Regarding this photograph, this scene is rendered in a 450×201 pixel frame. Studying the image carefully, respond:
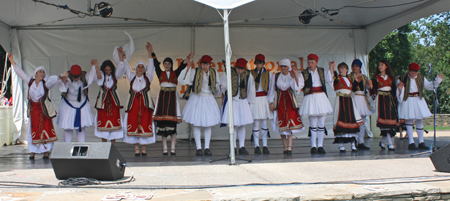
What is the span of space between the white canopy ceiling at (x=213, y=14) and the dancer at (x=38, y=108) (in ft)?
5.00

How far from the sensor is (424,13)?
21.9ft

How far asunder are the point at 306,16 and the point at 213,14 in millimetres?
1854

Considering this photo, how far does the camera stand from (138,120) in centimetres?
576

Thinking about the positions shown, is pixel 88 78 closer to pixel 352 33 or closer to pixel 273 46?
pixel 273 46

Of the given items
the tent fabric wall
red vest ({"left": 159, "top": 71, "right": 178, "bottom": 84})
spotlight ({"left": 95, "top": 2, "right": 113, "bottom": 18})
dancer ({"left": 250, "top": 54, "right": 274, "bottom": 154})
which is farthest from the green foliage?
spotlight ({"left": 95, "top": 2, "right": 113, "bottom": 18})

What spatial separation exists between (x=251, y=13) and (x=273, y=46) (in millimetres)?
1240

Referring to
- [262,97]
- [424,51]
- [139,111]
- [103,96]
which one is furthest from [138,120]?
[424,51]

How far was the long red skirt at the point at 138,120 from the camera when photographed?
18.8 feet

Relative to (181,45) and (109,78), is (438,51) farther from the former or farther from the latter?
(109,78)

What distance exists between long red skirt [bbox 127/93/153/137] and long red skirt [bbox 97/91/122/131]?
0.26 metres

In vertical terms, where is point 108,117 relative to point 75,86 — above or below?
below

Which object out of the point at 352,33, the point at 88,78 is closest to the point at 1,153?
the point at 88,78

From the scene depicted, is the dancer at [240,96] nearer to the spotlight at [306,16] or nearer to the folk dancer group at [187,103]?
the folk dancer group at [187,103]

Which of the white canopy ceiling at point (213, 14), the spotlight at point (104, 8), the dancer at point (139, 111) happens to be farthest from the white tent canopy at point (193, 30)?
the dancer at point (139, 111)
